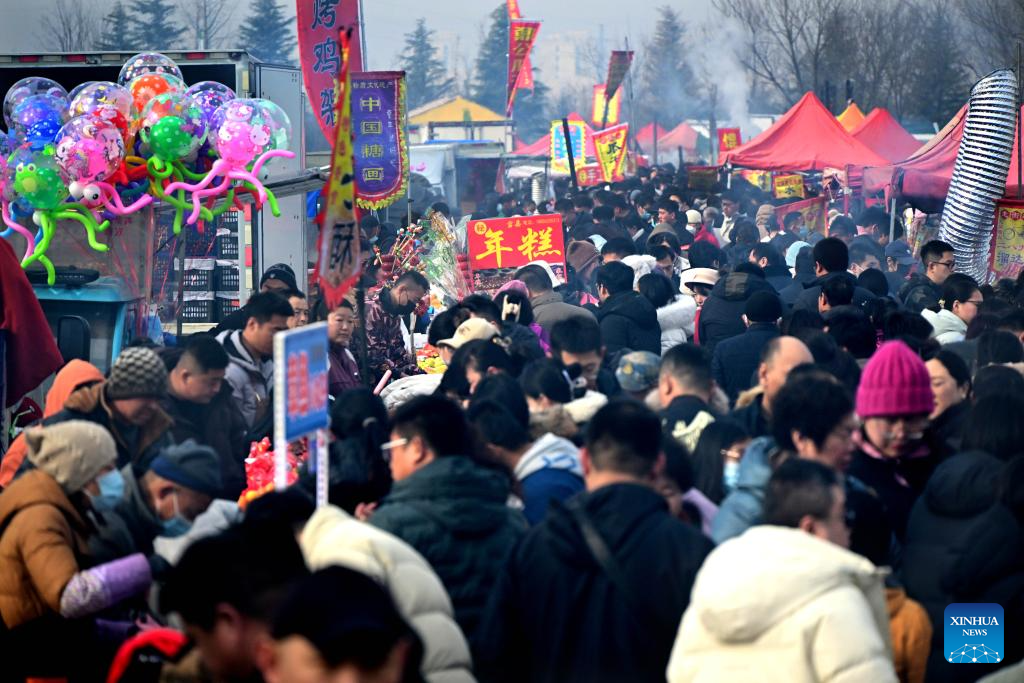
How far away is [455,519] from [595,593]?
0.62m

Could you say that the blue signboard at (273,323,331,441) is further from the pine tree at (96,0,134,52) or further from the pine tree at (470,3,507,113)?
the pine tree at (470,3,507,113)

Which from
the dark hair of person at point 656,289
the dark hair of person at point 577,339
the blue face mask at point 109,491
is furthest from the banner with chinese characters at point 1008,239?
the blue face mask at point 109,491

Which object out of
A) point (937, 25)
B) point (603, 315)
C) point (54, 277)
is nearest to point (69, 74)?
point (54, 277)

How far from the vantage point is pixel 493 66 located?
113312 millimetres

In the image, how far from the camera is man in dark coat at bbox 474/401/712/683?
402cm

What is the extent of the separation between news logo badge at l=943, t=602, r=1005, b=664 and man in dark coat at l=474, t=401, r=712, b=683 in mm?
1357

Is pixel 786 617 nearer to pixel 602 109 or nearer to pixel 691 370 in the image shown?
pixel 691 370

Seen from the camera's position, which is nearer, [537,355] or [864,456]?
[864,456]

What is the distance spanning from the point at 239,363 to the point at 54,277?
5.99 ft

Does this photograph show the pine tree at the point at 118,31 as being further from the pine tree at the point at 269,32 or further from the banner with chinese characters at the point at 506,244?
the banner with chinese characters at the point at 506,244

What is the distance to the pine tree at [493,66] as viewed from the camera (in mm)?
110062

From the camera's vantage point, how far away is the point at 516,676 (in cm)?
423

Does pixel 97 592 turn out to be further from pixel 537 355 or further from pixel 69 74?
pixel 69 74

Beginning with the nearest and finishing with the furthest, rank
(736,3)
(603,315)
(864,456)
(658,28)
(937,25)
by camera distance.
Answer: (864,456)
(603,315)
(937,25)
(736,3)
(658,28)
